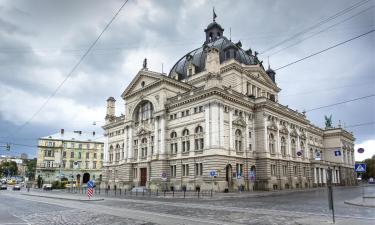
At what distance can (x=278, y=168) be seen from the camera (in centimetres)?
5791

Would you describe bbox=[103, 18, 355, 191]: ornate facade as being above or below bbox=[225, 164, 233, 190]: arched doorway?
above

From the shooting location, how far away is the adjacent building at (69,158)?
98.4 m

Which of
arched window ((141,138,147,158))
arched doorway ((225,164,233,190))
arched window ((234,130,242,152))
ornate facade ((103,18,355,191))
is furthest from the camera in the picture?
arched window ((141,138,147,158))

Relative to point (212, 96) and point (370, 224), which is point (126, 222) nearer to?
point (370, 224)

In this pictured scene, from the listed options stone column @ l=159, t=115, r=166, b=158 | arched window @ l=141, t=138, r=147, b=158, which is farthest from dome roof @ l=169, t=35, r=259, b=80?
arched window @ l=141, t=138, r=147, b=158

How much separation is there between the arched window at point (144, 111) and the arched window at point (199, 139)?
13.4 m

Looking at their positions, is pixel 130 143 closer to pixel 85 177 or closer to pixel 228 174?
pixel 228 174

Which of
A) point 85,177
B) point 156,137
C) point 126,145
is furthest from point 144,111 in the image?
point 85,177

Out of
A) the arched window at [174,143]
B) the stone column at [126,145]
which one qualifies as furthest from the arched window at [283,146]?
the stone column at [126,145]

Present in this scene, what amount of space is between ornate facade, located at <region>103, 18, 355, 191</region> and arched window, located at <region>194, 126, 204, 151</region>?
17 cm

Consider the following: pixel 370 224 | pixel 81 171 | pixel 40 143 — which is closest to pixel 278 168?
pixel 370 224

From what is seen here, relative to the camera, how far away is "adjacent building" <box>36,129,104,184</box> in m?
98.4

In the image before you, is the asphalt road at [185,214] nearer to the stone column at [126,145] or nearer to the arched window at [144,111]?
the arched window at [144,111]

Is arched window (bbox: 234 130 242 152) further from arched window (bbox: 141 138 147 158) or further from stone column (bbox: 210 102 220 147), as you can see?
arched window (bbox: 141 138 147 158)
